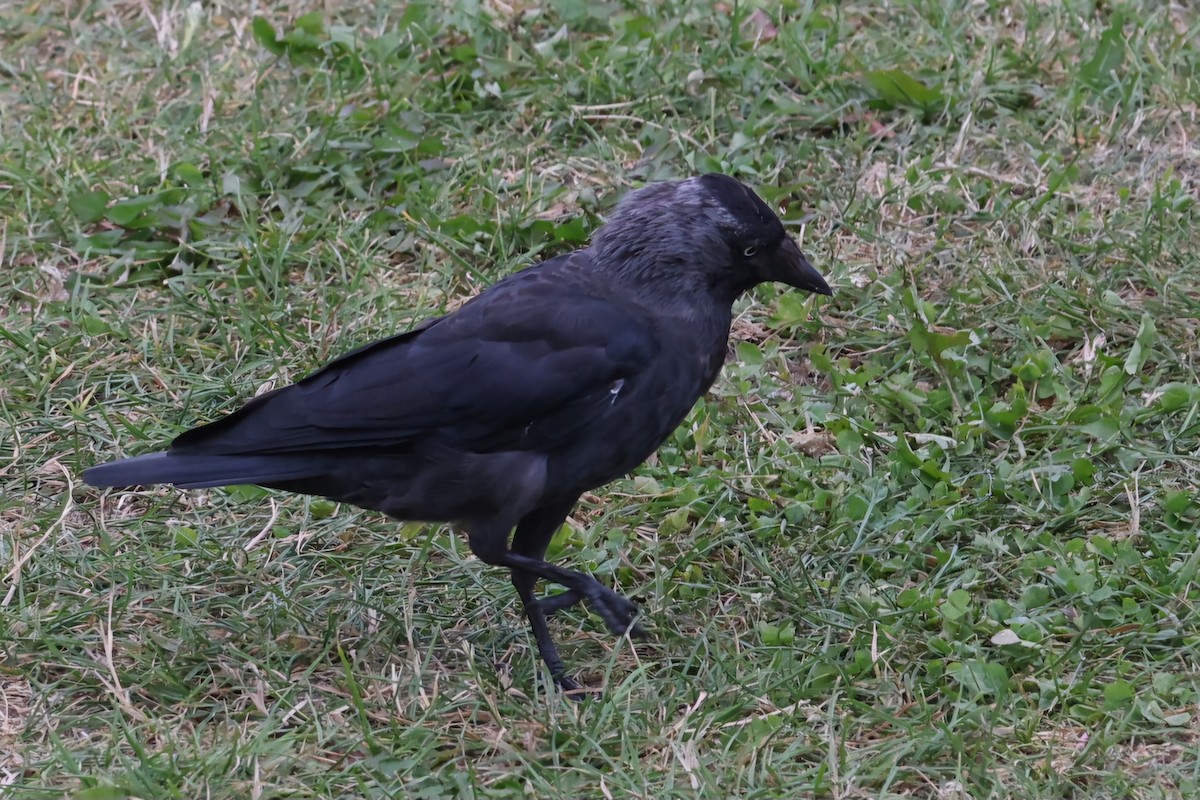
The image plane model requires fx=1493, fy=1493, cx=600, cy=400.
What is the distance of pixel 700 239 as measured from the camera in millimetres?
4164

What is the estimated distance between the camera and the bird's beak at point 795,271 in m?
4.28

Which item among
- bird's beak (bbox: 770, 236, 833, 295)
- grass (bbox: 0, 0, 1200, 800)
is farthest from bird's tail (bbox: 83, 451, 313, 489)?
bird's beak (bbox: 770, 236, 833, 295)

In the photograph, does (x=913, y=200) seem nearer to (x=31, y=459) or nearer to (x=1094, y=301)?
(x=1094, y=301)

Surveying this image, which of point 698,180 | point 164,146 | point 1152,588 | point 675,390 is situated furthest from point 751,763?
point 164,146

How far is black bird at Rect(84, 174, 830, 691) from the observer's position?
3.88 m

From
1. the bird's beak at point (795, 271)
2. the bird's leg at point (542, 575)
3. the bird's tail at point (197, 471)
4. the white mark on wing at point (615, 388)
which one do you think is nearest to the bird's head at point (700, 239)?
the bird's beak at point (795, 271)

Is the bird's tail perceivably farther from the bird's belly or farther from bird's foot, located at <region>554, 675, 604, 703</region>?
bird's foot, located at <region>554, 675, 604, 703</region>

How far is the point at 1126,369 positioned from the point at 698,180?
1.70 meters

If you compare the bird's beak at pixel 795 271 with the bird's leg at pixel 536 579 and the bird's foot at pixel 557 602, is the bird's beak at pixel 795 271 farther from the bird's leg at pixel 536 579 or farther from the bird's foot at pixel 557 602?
the bird's foot at pixel 557 602

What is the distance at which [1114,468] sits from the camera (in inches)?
182

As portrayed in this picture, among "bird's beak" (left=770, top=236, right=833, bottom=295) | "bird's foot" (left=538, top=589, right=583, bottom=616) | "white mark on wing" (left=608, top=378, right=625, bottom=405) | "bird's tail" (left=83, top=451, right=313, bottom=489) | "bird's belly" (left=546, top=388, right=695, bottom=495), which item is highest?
"bird's beak" (left=770, top=236, right=833, bottom=295)

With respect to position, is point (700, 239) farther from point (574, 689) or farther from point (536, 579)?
point (574, 689)

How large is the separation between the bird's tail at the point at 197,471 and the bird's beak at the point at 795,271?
1444 mm

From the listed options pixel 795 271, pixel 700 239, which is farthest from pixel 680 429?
pixel 700 239
